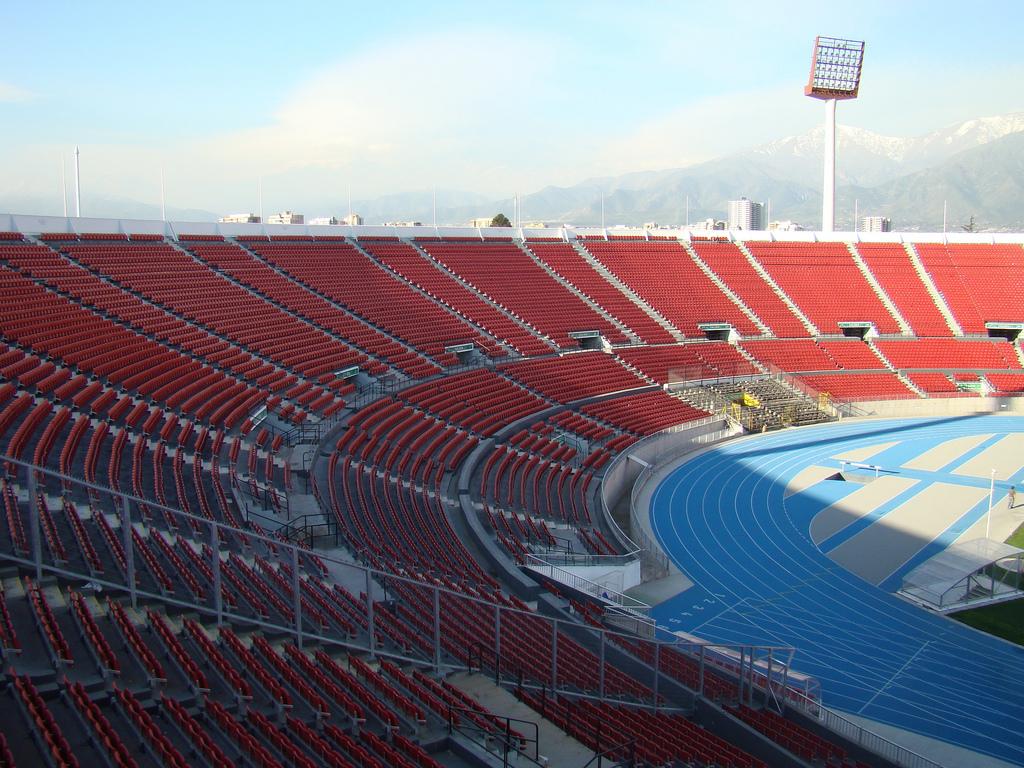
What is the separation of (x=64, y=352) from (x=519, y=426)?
13.2 metres

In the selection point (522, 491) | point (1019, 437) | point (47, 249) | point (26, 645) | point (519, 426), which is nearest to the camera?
point (26, 645)

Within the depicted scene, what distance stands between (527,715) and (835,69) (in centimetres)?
5070

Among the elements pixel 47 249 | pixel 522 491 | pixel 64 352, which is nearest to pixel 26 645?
pixel 64 352

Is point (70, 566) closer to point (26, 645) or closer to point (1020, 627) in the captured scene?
point (26, 645)

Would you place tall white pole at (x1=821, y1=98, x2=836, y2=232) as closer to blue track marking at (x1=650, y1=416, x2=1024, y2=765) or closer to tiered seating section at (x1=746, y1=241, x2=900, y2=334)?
tiered seating section at (x1=746, y1=241, x2=900, y2=334)

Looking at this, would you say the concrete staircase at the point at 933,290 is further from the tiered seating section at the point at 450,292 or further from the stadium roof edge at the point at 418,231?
the tiered seating section at the point at 450,292

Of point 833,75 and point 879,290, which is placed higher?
point 833,75

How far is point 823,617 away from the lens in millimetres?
16656

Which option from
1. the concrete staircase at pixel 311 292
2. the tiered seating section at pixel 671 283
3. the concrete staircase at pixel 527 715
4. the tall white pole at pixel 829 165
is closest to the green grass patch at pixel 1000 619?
the concrete staircase at pixel 527 715

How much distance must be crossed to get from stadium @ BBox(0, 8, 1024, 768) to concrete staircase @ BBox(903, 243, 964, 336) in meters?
0.18

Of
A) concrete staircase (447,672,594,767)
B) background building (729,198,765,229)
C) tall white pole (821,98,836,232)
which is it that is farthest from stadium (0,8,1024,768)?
background building (729,198,765,229)

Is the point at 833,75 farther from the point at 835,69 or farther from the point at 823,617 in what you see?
the point at 823,617

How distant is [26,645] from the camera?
693 centimetres

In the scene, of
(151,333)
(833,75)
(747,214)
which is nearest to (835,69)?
(833,75)
